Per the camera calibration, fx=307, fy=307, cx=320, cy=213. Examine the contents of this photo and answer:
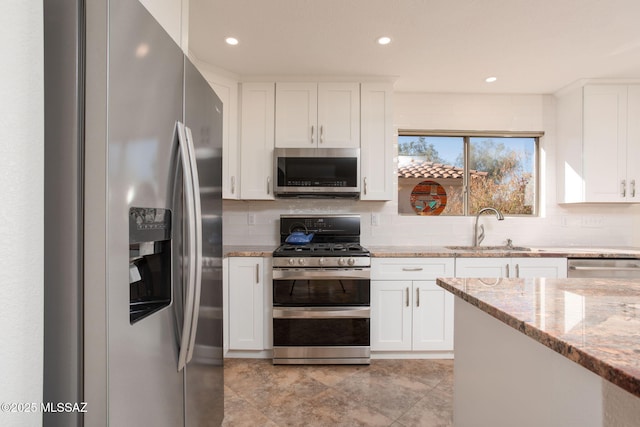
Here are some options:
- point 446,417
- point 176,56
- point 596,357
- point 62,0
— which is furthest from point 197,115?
point 446,417

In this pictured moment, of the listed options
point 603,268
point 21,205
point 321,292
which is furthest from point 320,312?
point 603,268

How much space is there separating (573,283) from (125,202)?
5.22 ft

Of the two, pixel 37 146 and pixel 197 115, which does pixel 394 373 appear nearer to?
pixel 197 115

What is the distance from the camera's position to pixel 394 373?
7.69 feet

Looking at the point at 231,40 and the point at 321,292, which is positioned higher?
the point at 231,40

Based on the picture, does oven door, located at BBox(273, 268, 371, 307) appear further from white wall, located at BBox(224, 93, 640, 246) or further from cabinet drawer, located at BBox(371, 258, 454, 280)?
white wall, located at BBox(224, 93, 640, 246)

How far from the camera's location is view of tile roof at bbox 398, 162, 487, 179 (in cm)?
322

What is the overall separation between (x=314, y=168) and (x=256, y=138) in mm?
606

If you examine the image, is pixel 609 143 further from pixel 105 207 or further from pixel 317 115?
pixel 105 207

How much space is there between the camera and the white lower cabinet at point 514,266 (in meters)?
2.52

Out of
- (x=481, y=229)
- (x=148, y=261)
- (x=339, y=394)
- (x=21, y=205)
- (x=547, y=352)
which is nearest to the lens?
(x=21, y=205)

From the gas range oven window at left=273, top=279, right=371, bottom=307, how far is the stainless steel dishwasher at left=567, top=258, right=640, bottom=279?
171 cm

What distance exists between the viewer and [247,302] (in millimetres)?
2523

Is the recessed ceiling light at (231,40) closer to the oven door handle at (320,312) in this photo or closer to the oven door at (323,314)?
the oven door at (323,314)
